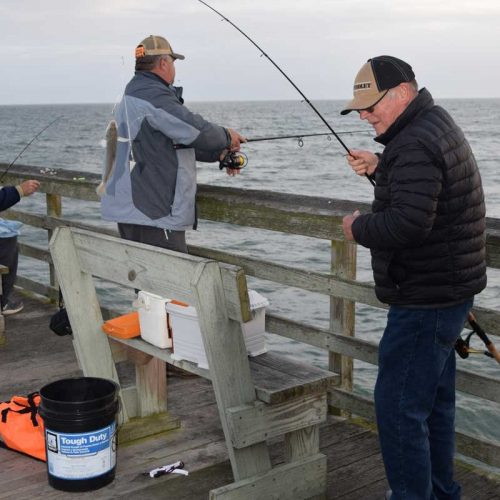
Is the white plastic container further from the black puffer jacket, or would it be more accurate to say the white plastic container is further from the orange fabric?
the black puffer jacket

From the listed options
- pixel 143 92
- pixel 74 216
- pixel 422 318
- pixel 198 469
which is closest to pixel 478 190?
pixel 422 318

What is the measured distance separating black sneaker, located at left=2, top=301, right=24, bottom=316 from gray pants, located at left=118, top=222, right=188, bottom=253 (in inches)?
81.0

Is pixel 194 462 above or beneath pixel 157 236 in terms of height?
beneath

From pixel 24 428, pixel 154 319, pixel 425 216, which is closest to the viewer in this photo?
pixel 425 216

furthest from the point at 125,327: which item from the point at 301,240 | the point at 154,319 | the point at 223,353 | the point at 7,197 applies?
the point at 301,240

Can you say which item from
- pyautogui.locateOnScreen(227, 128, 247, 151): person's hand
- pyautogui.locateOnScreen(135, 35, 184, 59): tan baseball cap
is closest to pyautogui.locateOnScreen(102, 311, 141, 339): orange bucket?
pyautogui.locateOnScreen(227, 128, 247, 151): person's hand

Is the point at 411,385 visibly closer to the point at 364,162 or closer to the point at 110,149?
the point at 364,162

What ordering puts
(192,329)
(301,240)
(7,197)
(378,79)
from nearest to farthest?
(378,79) → (192,329) → (7,197) → (301,240)

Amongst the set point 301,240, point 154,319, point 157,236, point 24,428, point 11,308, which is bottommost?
point 301,240

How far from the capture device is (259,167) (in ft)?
124

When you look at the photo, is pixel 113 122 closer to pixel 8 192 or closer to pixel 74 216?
pixel 8 192

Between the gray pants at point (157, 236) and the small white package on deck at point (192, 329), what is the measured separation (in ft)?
3.02

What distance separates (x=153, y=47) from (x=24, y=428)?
194 centimetres

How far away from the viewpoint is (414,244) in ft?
9.27
